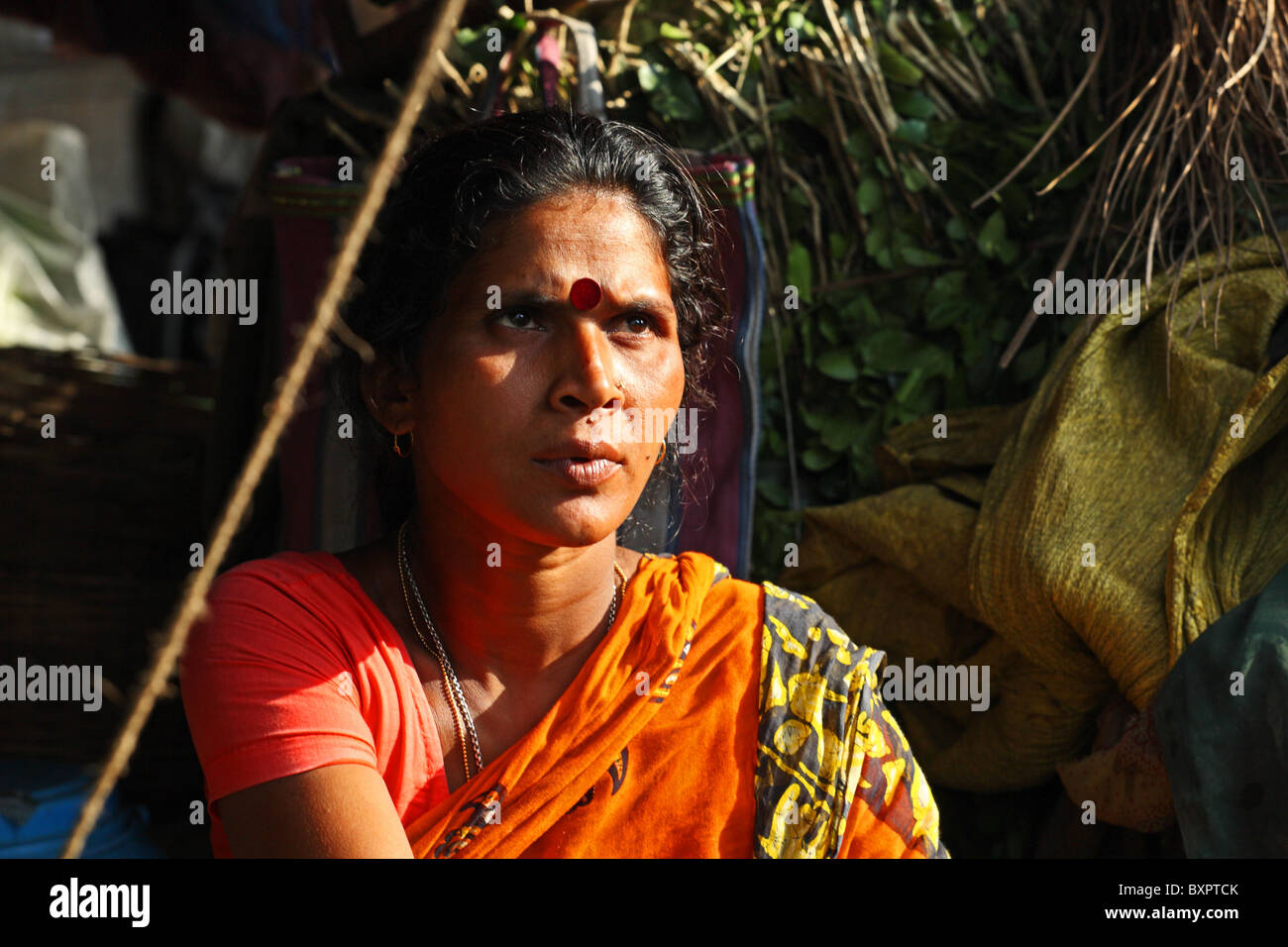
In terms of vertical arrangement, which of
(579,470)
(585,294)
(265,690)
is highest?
(585,294)

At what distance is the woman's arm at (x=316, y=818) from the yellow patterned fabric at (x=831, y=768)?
52 cm

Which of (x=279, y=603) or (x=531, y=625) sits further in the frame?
(x=531, y=625)

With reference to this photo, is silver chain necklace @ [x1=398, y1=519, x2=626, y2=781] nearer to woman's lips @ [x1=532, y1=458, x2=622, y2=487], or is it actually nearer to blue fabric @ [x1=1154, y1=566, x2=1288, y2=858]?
woman's lips @ [x1=532, y1=458, x2=622, y2=487]

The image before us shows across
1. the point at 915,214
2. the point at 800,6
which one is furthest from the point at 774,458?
the point at 800,6

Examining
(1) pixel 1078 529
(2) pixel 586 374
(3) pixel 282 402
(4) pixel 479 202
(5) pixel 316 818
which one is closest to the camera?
(3) pixel 282 402

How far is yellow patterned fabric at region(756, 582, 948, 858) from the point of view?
1614 millimetres

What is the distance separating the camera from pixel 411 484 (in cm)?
191

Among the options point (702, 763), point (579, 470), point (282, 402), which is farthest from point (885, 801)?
point (282, 402)

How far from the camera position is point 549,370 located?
1.54 m

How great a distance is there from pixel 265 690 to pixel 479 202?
2.28 feet

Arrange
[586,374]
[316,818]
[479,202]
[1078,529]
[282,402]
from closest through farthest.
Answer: [282,402], [316,818], [586,374], [479,202], [1078,529]

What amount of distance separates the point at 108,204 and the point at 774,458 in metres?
2.75

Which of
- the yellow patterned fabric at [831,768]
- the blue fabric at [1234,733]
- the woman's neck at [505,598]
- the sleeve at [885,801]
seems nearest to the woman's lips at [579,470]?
the woman's neck at [505,598]

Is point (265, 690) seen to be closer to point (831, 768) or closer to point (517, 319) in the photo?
point (517, 319)
